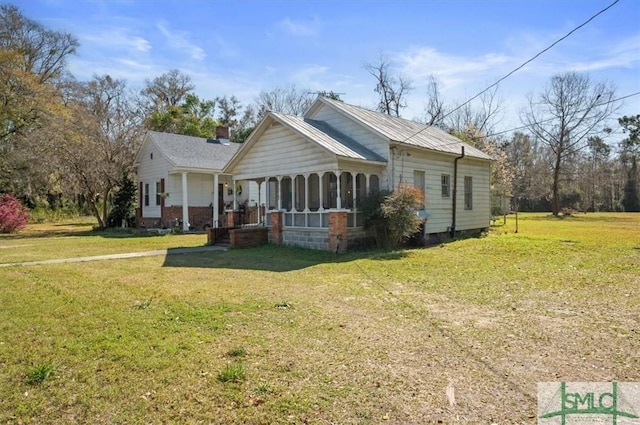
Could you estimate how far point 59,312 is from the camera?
20.4 feet

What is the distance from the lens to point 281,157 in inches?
614

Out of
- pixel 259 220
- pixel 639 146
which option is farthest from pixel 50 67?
pixel 639 146

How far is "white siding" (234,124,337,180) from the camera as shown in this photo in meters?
14.2

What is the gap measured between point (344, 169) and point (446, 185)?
5960mm

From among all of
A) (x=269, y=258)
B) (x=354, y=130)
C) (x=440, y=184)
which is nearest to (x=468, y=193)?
(x=440, y=184)

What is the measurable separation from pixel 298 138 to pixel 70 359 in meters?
11.5

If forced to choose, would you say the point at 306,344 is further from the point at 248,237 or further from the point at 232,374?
the point at 248,237

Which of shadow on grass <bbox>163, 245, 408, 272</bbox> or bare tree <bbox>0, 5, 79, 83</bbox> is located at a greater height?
bare tree <bbox>0, 5, 79, 83</bbox>

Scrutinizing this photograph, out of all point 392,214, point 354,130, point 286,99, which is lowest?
point 392,214

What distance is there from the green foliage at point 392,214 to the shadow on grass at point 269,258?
2.63 feet

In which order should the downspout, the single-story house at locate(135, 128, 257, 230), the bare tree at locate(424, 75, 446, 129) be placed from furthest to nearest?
the bare tree at locate(424, 75, 446, 129)
the single-story house at locate(135, 128, 257, 230)
the downspout

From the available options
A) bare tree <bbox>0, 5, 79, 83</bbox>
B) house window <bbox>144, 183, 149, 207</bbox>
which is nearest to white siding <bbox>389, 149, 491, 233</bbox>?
house window <bbox>144, 183, 149, 207</bbox>

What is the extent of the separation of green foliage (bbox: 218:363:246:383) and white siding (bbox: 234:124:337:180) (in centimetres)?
998

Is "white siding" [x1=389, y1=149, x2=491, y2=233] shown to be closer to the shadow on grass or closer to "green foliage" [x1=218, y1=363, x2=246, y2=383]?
the shadow on grass
